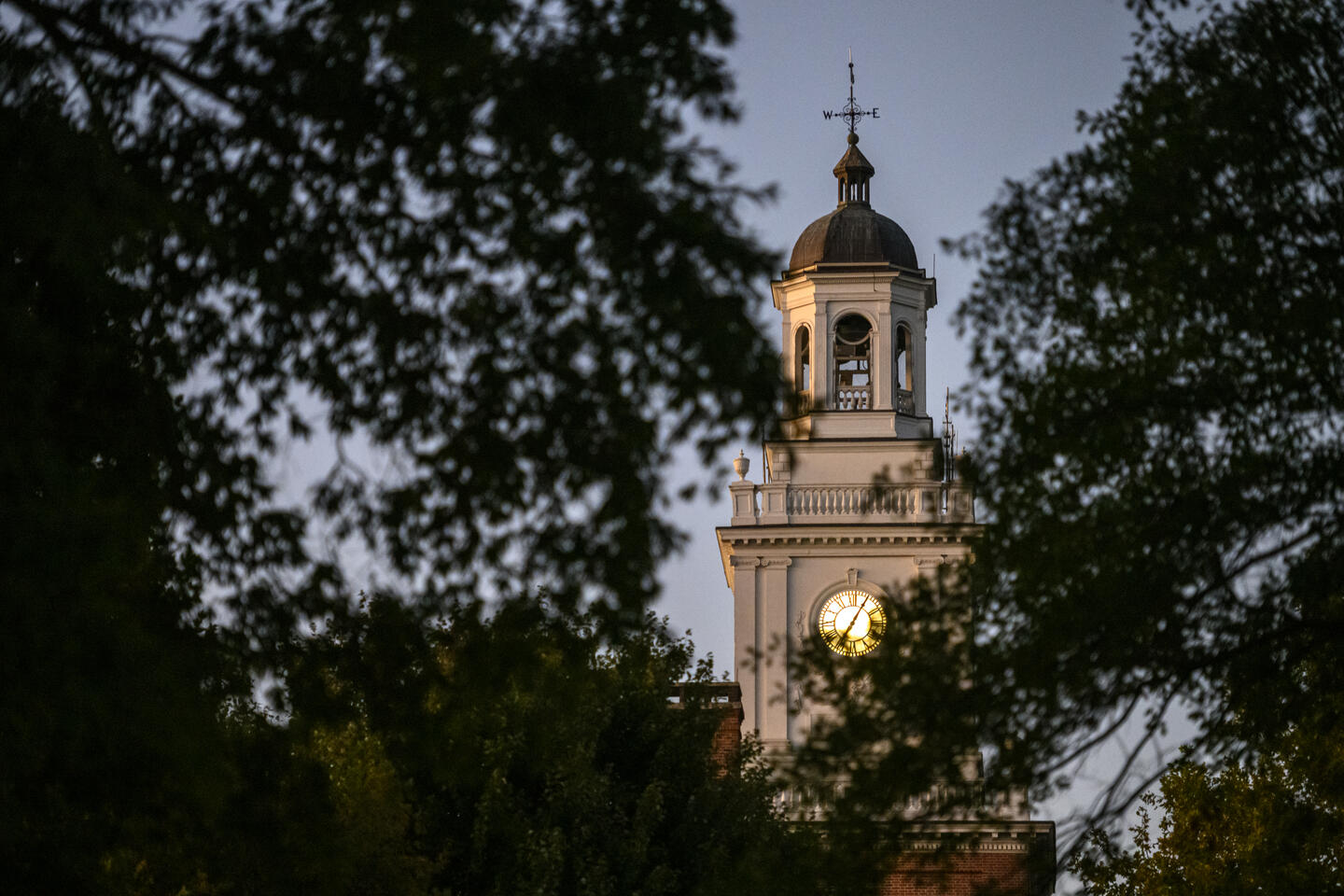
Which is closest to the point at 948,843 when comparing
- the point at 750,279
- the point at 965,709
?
the point at 965,709

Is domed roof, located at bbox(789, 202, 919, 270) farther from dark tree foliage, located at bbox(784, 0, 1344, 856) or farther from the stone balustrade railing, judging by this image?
dark tree foliage, located at bbox(784, 0, 1344, 856)

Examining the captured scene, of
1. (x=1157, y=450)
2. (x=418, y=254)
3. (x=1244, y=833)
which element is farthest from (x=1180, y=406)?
(x=1244, y=833)

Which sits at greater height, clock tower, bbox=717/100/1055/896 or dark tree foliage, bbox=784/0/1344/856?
clock tower, bbox=717/100/1055/896

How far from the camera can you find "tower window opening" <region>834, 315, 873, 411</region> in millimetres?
50812

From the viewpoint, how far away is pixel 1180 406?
12.7m

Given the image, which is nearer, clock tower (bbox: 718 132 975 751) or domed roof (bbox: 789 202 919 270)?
clock tower (bbox: 718 132 975 751)

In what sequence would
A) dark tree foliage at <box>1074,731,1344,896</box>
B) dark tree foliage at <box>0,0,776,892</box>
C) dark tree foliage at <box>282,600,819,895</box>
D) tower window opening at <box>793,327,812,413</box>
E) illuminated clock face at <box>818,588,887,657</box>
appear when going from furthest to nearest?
tower window opening at <box>793,327,812,413</box>, illuminated clock face at <box>818,588,887,657</box>, dark tree foliage at <box>282,600,819,895</box>, dark tree foliage at <box>1074,731,1344,896</box>, dark tree foliage at <box>0,0,776,892</box>

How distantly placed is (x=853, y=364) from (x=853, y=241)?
10.4ft

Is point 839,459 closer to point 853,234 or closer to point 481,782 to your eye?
point 853,234

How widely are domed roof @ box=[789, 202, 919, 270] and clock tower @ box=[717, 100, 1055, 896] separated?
1.7 inches

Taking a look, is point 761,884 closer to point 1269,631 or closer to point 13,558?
point 1269,631

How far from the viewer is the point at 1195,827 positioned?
30.9 m

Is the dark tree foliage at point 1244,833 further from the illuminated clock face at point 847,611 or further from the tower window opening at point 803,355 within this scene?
the tower window opening at point 803,355

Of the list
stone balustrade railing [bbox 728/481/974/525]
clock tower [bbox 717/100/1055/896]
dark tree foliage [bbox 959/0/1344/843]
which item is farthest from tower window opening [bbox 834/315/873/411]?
dark tree foliage [bbox 959/0/1344/843]
